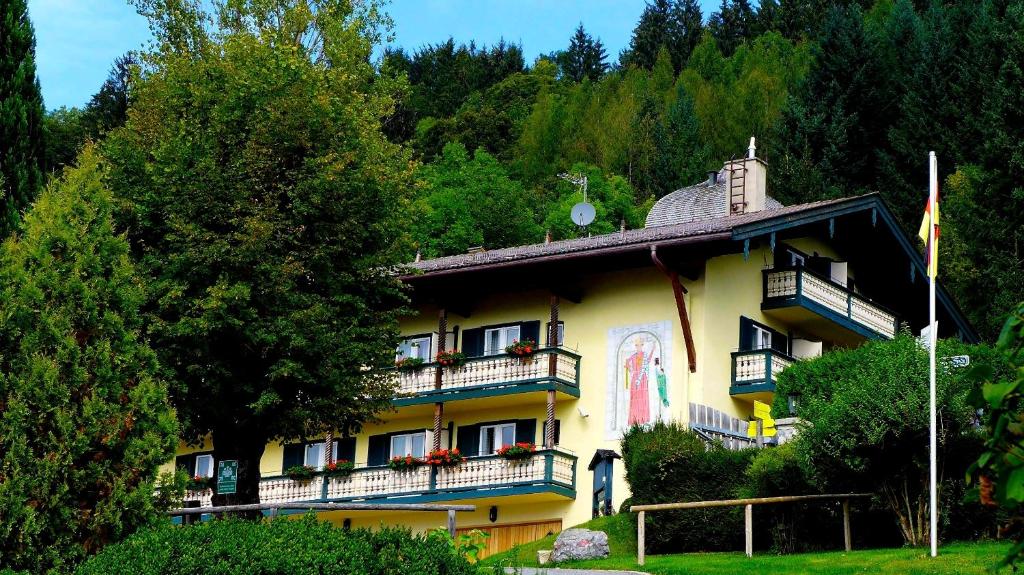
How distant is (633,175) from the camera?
77.6 meters

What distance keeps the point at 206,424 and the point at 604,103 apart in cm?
6194

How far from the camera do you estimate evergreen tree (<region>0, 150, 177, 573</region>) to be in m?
18.0

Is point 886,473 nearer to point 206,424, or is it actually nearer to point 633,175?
point 206,424

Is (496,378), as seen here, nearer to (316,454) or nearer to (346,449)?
(346,449)

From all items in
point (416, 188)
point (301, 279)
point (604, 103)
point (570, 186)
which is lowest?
point (301, 279)

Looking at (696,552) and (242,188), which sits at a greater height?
(242,188)

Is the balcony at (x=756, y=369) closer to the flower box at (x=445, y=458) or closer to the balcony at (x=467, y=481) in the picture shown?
the balcony at (x=467, y=481)

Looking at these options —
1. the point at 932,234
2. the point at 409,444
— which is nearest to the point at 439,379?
the point at 409,444

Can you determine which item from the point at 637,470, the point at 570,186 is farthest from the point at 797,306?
the point at 570,186

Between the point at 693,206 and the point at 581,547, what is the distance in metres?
18.6

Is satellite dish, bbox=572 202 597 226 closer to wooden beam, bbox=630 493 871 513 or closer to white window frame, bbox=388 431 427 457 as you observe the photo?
white window frame, bbox=388 431 427 457

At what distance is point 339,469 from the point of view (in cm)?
3769

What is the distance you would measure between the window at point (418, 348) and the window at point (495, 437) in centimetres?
265

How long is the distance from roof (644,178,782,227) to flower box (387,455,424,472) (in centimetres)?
1038
